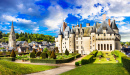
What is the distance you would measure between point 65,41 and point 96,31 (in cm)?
1695

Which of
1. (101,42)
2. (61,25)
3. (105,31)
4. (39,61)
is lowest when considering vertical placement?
(39,61)

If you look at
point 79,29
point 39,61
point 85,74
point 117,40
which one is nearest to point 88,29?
point 79,29

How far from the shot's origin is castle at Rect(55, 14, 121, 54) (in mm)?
54500

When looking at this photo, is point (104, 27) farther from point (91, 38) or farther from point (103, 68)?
point (103, 68)

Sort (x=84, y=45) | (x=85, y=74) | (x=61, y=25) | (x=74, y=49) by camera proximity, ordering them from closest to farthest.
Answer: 1. (x=85, y=74)
2. (x=84, y=45)
3. (x=74, y=49)
4. (x=61, y=25)

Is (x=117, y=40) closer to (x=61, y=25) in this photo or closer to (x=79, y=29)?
(x=79, y=29)

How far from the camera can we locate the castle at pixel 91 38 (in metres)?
54.5

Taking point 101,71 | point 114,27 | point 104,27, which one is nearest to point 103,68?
point 101,71

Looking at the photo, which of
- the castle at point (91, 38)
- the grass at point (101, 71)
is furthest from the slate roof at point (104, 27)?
the grass at point (101, 71)

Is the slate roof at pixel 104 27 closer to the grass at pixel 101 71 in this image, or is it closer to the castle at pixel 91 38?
the castle at pixel 91 38

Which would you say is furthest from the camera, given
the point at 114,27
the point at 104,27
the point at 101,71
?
the point at 114,27

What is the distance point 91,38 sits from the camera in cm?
5750

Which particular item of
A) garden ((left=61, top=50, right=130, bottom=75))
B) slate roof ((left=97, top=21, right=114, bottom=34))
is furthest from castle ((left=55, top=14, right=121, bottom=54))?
garden ((left=61, top=50, right=130, bottom=75))

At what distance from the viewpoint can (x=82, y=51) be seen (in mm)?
61344
